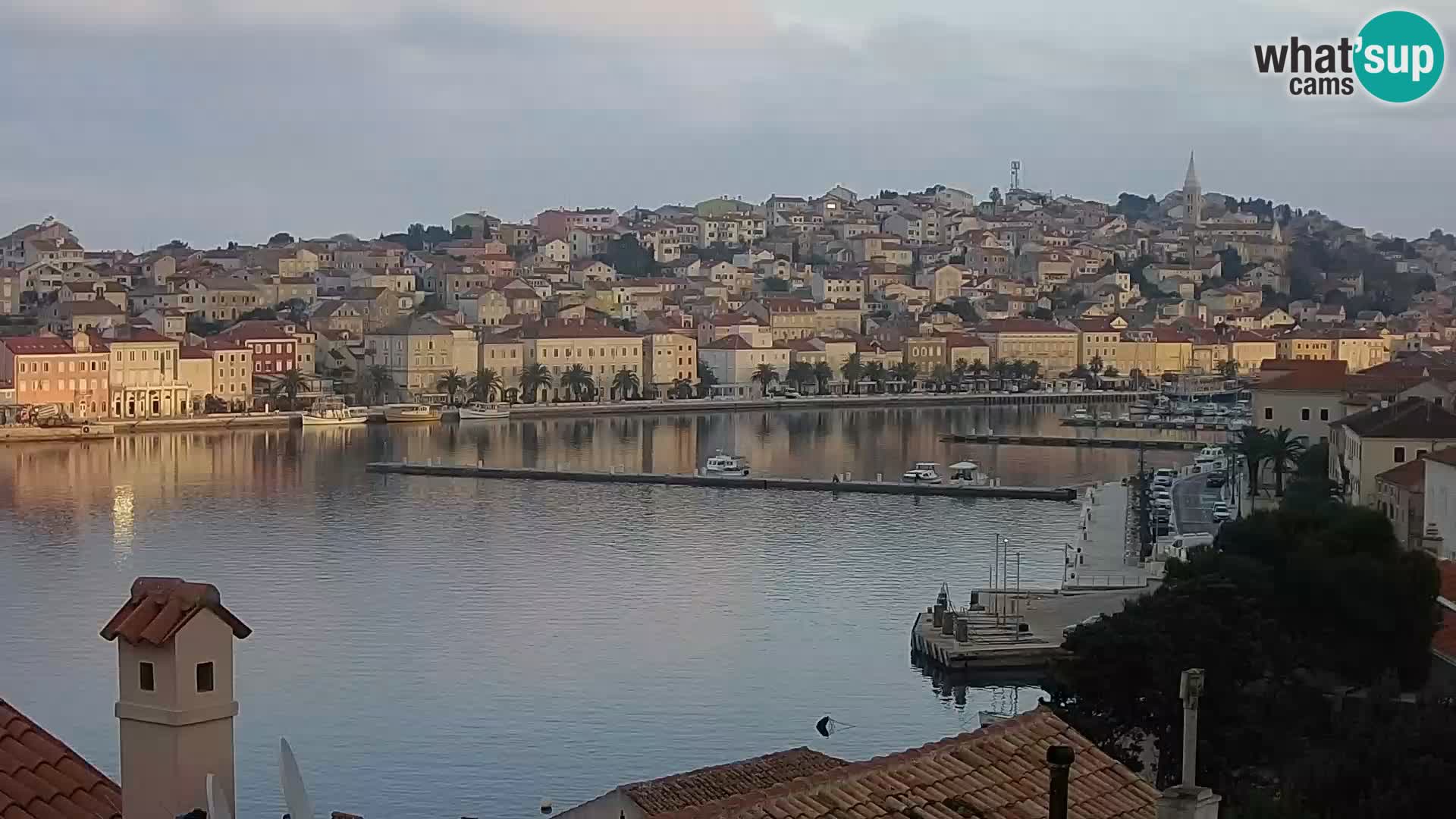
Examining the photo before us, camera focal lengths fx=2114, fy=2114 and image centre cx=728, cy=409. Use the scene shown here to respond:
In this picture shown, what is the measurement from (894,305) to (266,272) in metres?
10.7

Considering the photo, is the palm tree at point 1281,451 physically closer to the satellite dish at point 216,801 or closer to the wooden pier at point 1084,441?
the wooden pier at point 1084,441

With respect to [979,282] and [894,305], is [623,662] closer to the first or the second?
[894,305]

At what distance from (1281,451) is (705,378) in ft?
56.1

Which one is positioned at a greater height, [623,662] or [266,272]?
[266,272]

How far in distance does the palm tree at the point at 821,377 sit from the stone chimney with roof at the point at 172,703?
1103 inches

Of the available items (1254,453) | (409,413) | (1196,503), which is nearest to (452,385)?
(409,413)

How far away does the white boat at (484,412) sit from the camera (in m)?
25.3

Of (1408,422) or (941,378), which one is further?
(941,378)

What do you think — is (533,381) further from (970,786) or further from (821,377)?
(970,786)

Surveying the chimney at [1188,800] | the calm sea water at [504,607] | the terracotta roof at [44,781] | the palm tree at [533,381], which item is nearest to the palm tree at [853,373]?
the palm tree at [533,381]

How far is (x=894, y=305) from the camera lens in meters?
36.5

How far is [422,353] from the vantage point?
26.8m

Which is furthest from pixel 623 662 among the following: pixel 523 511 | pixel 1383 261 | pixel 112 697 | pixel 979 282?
pixel 1383 261

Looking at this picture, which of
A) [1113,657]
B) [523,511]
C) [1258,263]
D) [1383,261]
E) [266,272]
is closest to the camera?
Result: [1113,657]
